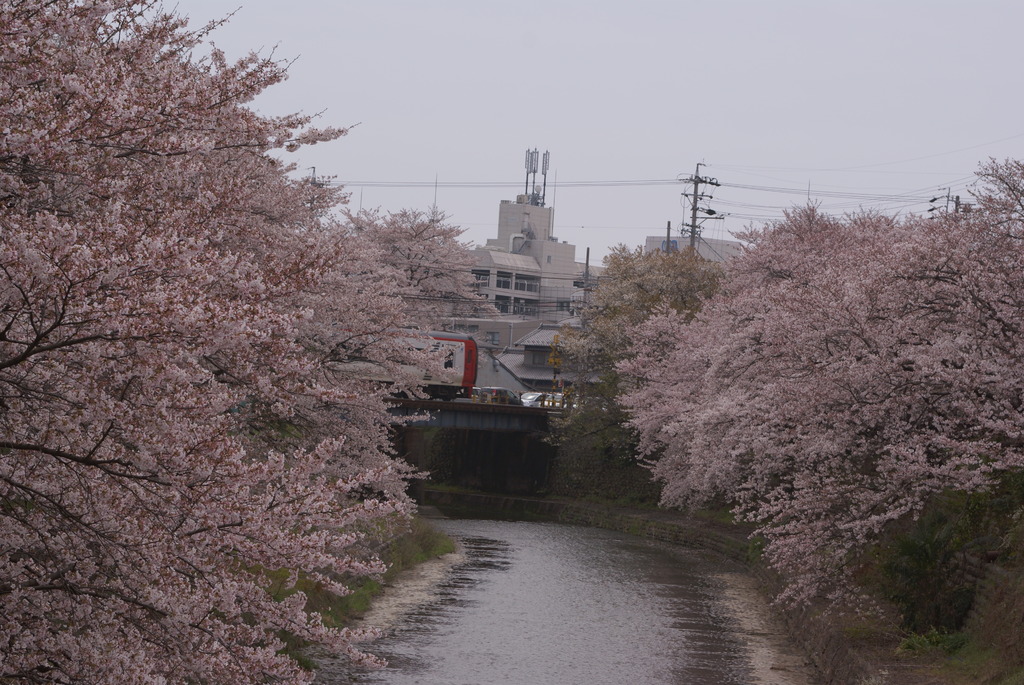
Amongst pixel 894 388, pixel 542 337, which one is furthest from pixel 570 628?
pixel 542 337

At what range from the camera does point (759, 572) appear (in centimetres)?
2769

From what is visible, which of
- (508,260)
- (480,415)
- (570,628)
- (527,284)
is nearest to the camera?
(570,628)

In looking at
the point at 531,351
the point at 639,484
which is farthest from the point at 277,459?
the point at 531,351

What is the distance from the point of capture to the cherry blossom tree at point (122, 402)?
20.1 feet

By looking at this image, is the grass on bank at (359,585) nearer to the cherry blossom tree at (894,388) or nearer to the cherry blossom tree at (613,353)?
the cherry blossom tree at (894,388)

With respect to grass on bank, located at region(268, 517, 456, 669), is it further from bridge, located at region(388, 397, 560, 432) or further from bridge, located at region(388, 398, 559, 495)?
bridge, located at region(388, 398, 559, 495)

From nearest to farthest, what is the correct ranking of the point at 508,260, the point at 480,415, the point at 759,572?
the point at 759,572 → the point at 480,415 → the point at 508,260

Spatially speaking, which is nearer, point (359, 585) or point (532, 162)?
point (359, 585)

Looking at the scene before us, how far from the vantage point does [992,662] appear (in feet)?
39.1

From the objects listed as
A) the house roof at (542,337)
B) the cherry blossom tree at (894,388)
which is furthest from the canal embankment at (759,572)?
the house roof at (542,337)

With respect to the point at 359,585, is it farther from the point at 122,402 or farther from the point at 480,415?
the point at 480,415

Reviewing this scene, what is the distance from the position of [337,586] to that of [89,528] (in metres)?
2.33

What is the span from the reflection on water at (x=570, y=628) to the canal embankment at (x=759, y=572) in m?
0.91

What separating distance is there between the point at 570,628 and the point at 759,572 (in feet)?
30.3
